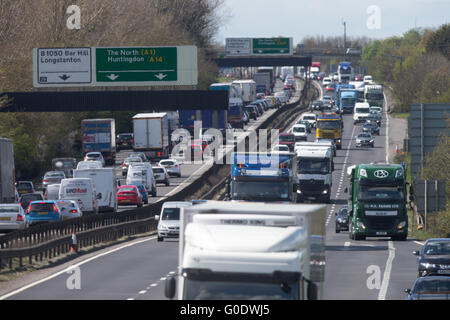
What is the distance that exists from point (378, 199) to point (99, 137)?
45181 millimetres

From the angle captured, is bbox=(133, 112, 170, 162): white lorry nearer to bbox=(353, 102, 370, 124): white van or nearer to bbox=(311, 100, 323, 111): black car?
bbox=(353, 102, 370, 124): white van

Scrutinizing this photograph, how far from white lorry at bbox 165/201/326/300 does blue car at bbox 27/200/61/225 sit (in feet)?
93.3

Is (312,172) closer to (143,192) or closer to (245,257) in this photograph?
(143,192)

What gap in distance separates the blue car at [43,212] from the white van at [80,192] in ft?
19.6

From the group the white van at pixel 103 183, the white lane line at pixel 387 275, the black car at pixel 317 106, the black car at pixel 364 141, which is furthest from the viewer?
the black car at pixel 317 106

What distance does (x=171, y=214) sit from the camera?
134ft

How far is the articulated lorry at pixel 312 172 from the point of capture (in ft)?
190

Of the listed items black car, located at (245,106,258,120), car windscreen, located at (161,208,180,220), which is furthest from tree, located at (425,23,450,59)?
car windscreen, located at (161,208,180,220)

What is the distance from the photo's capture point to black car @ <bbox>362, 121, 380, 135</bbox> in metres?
104

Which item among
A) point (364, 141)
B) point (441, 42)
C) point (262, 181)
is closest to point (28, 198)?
point (262, 181)

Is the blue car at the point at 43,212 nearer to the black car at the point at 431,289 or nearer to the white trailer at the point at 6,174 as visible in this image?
the white trailer at the point at 6,174

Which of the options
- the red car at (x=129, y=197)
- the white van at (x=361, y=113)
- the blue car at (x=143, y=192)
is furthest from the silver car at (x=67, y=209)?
the white van at (x=361, y=113)

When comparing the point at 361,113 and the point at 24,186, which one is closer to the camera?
the point at 24,186
